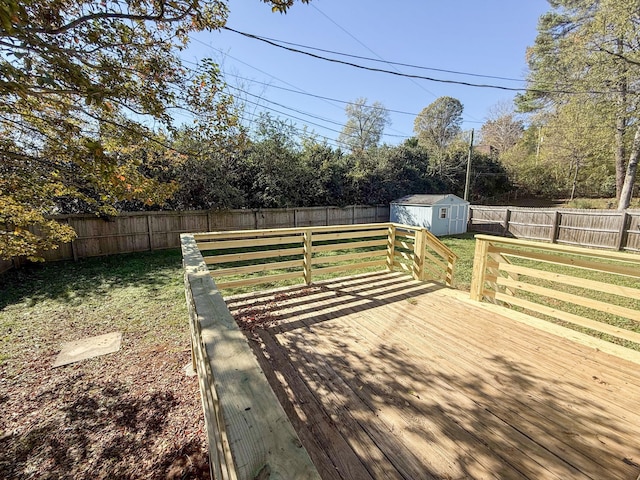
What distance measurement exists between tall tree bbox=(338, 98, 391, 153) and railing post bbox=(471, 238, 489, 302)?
22317mm

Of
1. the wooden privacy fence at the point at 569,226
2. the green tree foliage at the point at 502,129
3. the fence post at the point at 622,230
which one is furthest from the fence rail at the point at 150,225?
the green tree foliage at the point at 502,129

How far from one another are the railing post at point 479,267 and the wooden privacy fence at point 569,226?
34.8 ft

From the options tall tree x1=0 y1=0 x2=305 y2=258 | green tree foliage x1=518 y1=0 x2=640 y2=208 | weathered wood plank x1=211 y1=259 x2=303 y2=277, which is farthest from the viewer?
green tree foliage x1=518 y1=0 x2=640 y2=208

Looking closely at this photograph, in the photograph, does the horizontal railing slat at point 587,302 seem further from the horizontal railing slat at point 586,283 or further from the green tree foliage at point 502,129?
the green tree foliage at point 502,129

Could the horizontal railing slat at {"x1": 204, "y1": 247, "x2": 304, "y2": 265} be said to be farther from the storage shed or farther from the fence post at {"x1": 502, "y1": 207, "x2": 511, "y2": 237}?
the fence post at {"x1": 502, "y1": 207, "x2": 511, "y2": 237}

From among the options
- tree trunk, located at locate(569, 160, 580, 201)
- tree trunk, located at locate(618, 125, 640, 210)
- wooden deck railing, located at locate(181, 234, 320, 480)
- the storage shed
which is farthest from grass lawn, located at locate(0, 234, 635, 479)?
tree trunk, located at locate(569, 160, 580, 201)

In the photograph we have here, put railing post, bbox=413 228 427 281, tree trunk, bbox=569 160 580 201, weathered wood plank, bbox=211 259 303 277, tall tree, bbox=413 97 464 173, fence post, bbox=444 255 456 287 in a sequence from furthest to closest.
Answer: tall tree, bbox=413 97 464 173 → tree trunk, bbox=569 160 580 201 → fence post, bbox=444 255 456 287 → railing post, bbox=413 228 427 281 → weathered wood plank, bbox=211 259 303 277

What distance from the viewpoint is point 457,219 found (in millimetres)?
14398

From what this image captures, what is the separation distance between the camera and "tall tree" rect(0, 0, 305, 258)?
7.85 ft

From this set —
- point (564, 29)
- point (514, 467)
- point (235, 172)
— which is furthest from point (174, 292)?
point (564, 29)

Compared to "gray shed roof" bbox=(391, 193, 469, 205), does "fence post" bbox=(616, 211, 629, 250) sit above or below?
below

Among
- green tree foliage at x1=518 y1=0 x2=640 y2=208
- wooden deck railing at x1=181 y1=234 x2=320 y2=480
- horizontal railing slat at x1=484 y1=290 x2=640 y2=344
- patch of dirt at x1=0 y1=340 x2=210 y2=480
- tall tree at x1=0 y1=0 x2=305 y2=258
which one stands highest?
green tree foliage at x1=518 y1=0 x2=640 y2=208

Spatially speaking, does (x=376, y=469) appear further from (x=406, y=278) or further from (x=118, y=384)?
(x=406, y=278)

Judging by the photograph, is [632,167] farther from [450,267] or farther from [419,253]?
[419,253]
